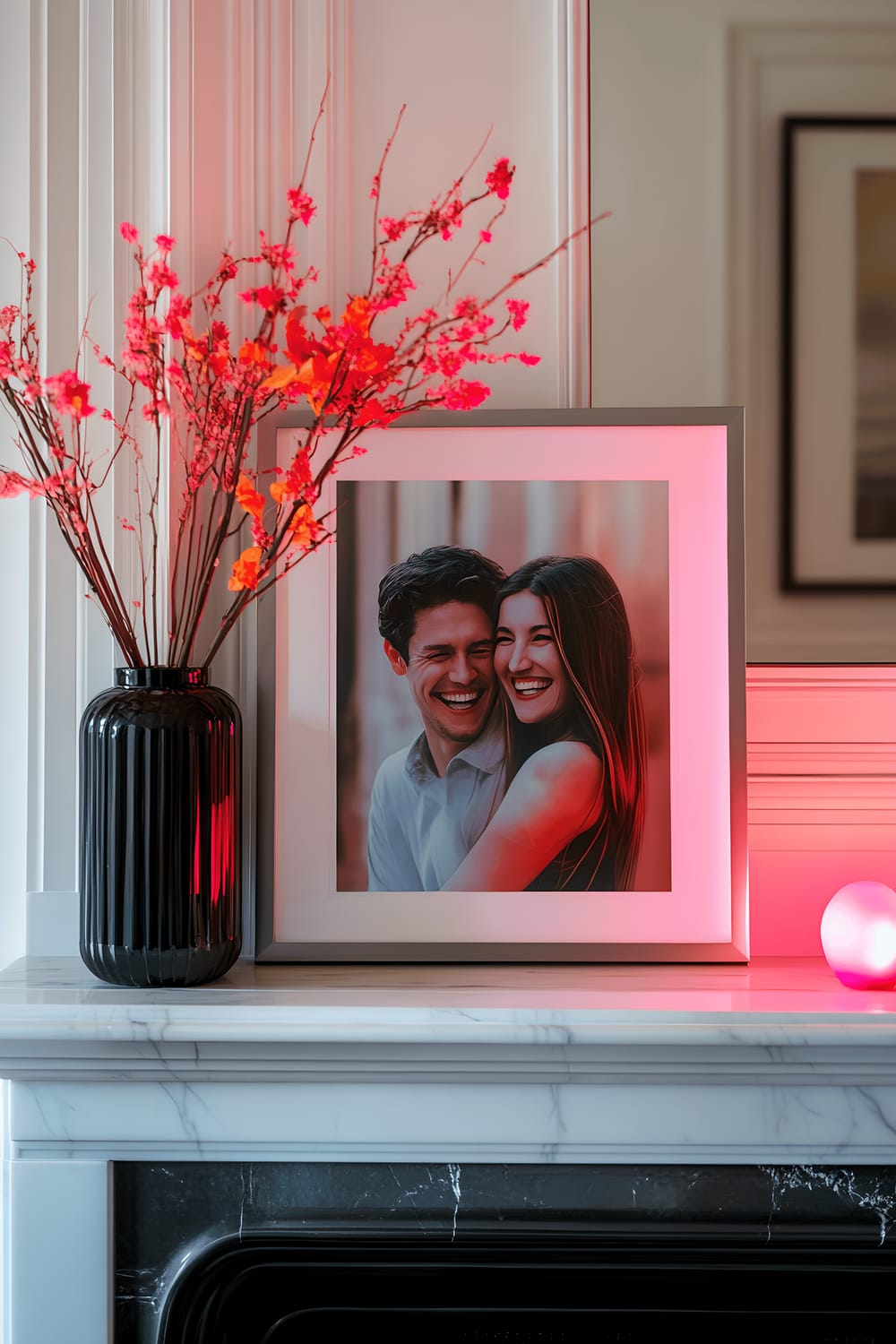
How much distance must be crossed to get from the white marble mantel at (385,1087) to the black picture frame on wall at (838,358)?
21.8 inches

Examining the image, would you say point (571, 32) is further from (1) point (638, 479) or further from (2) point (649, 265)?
(1) point (638, 479)

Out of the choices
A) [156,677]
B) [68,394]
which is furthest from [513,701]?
[68,394]

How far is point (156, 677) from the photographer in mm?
1061

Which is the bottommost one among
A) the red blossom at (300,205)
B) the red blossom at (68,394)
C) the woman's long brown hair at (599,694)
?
the woman's long brown hair at (599,694)

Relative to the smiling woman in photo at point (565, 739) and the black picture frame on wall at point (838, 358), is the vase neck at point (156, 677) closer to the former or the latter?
the smiling woman in photo at point (565, 739)

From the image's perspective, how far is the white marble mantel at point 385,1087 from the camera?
988 mm

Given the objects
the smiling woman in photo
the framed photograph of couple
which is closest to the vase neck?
the framed photograph of couple

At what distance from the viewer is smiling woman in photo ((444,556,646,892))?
1.17m

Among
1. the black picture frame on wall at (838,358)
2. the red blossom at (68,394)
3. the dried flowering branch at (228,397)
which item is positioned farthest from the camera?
the black picture frame on wall at (838,358)

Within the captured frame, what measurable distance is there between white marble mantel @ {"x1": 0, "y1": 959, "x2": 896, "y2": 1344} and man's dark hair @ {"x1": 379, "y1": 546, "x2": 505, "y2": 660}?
42 centimetres

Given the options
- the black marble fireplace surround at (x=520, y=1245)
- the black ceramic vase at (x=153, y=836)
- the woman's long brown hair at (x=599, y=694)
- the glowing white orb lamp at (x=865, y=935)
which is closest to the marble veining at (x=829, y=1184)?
the black marble fireplace surround at (x=520, y=1245)

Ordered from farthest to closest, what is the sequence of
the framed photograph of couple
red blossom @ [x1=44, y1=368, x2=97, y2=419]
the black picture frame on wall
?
1. the black picture frame on wall
2. the framed photograph of couple
3. red blossom @ [x1=44, y1=368, x2=97, y2=419]

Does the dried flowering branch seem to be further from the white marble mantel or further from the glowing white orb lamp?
the glowing white orb lamp

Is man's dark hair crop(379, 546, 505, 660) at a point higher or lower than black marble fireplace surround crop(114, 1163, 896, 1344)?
higher
